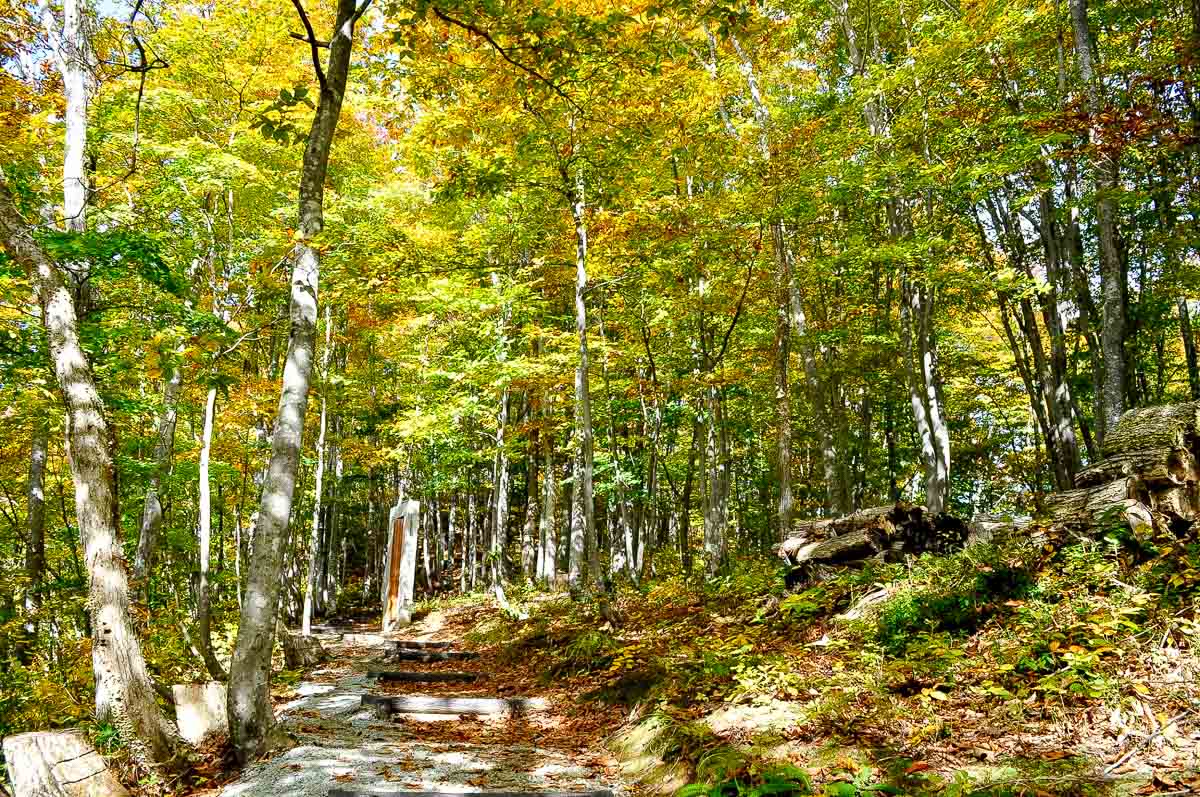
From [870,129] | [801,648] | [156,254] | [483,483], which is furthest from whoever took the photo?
[483,483]

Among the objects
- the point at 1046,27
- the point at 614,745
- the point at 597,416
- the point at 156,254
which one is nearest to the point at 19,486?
the point at 156,254

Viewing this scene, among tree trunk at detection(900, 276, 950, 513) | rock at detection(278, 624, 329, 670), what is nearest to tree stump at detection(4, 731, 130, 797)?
rock at detection(278, 624, 329, 670)

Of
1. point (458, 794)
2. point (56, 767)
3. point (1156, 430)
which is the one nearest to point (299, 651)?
point (56, 767)

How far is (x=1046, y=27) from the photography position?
11.3m

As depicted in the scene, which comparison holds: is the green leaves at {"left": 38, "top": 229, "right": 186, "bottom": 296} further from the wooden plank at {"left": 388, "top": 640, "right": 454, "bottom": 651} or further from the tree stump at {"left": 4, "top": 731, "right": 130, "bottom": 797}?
the wooden plank at {"left": 388, "top": 640, "right": 454, "bottom": 651}

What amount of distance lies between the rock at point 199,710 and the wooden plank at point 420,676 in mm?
3688

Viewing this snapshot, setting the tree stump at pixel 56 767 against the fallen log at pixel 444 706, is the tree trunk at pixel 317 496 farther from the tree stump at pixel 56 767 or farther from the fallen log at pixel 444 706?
the tree stump at pixel 56 767

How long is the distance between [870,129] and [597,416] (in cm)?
A: 868

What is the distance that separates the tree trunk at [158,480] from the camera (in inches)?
432

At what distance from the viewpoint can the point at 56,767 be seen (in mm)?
3783

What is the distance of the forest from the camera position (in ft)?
14.5

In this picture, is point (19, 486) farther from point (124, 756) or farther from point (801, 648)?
point (801, 648)

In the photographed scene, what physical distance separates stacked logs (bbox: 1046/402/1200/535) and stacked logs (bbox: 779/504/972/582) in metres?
1.21

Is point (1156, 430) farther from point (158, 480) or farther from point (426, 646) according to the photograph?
point (158, 480)
